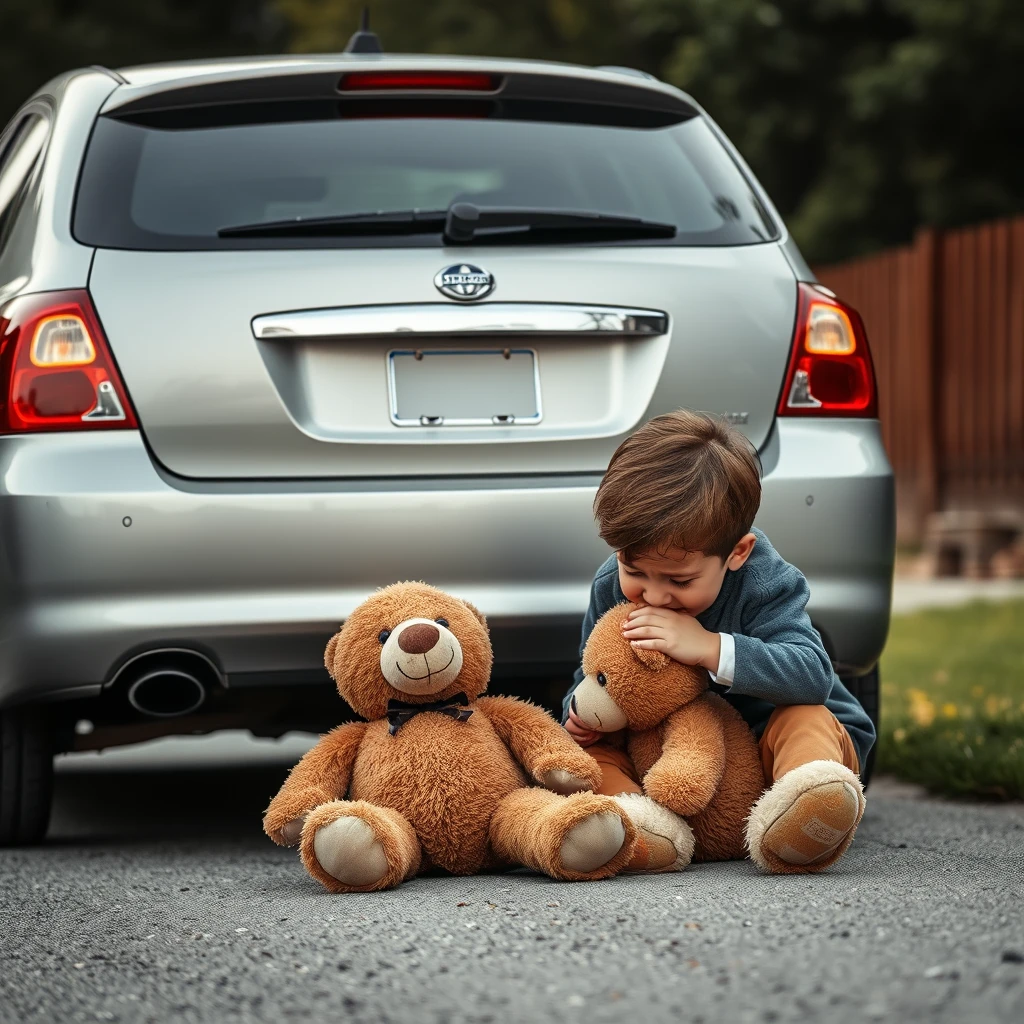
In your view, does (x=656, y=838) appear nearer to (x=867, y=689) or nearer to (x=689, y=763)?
(x=689, y=763)

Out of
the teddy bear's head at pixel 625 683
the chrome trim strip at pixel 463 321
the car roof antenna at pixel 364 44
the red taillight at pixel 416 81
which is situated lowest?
the teddy bear's head at pixel 625 683

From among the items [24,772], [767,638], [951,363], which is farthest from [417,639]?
[951,363]

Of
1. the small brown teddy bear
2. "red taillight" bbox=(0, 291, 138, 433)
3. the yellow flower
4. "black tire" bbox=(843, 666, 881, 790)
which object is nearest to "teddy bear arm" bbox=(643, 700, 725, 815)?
the small brown teddy bear

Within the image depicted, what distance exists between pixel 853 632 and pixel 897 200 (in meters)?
16.3

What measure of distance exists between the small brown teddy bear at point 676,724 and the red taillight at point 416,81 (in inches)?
56.3

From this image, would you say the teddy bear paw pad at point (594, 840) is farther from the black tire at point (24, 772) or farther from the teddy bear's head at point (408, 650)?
the black tire at point (24, 772)

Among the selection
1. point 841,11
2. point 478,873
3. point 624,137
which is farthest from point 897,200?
point 478,873

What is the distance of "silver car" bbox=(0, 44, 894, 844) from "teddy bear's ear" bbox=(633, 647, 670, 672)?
15.1 inches

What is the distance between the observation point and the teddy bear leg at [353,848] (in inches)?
128

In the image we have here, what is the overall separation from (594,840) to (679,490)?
0.67 m

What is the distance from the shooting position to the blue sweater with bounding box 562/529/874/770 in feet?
11.4

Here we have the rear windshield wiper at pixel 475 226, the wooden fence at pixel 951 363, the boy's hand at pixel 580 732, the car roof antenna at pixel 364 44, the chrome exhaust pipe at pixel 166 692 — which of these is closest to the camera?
the boy's hand at pixel 580 732

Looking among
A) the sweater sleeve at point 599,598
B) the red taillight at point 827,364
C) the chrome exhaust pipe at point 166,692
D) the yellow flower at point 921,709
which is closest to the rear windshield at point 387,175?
the red taillight at point 827,364

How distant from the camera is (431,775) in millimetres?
3465
